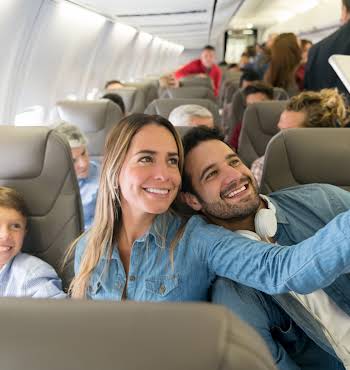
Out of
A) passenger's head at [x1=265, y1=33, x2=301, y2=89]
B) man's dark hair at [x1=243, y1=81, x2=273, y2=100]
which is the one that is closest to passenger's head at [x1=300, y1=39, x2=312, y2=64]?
passenger's head at [x1=265, y1=33, x2=301, y2=89]

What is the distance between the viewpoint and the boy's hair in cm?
176

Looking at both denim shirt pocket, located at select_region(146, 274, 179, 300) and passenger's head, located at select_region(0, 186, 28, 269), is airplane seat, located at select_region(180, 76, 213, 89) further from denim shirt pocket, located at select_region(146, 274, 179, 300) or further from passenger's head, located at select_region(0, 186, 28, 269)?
denim shirt pocket, located at select_region(146, 274, 179, 300)

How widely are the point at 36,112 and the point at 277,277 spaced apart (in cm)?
490

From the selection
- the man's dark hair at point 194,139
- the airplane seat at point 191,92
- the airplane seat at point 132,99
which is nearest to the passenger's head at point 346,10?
the man's dark hair at point 194,139

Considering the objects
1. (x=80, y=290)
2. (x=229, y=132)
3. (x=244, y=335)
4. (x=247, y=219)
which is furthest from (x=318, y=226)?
(x=229, y=132)

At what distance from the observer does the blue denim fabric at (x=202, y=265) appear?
1103 mm

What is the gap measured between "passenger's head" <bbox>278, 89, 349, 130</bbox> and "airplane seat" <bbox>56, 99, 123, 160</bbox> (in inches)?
72.5

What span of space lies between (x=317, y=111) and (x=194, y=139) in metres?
1.00

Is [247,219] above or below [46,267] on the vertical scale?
above

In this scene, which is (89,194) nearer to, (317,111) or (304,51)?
(317,111)

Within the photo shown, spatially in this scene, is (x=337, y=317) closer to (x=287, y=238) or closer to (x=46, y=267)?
(x=287, y=238)

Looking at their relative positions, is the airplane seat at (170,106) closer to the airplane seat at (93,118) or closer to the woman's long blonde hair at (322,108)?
the airplane seat at (93,118)

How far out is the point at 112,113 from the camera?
3.92 meters

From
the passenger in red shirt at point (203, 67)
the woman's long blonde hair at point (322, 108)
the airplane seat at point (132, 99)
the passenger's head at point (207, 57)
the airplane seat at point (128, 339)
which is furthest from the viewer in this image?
the passenger in red shirt at point (203, 67)
